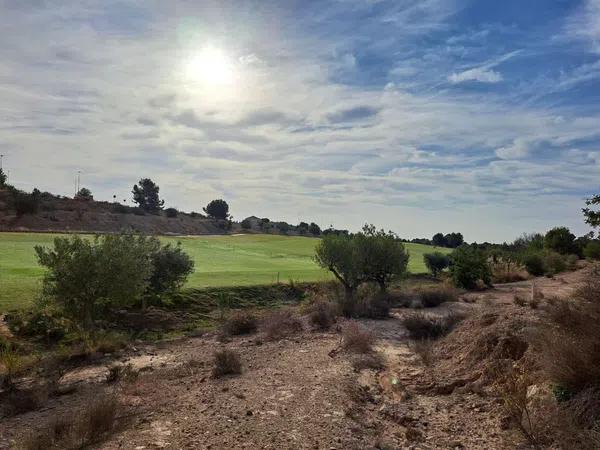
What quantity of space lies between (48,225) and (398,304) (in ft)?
229

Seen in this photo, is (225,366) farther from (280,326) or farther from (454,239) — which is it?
(454,239)

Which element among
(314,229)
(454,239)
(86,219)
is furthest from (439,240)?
(86,219)

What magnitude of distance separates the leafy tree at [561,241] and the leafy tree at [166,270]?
167 feet

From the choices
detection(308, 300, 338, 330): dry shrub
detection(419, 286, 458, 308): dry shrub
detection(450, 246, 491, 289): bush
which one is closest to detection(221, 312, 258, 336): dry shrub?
detection(308, 300, 338, 330): dry shrub

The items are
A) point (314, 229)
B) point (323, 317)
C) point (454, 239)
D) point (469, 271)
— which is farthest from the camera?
point (314, 229)

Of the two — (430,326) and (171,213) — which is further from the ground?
(171,213)

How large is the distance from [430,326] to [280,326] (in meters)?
6.58

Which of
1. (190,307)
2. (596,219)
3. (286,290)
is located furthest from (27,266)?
(596,219)

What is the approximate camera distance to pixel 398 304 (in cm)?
3209

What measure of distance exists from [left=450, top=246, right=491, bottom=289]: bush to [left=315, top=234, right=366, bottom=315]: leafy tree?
11.8 m

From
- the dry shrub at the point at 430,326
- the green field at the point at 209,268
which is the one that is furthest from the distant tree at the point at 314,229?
the dry shrub at the point at 430,326

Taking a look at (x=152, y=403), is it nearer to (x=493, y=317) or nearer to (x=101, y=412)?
(x=101, y=412)

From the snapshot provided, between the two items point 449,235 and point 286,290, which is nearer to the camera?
point 286,290

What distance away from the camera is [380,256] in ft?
110
